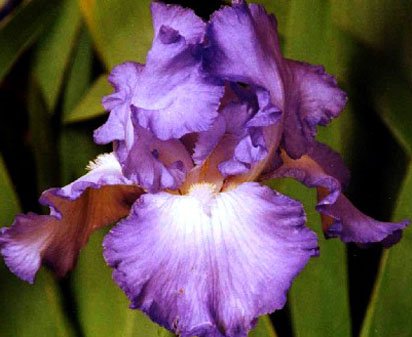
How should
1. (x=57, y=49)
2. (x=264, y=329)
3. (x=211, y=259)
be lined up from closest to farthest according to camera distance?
(x=211, y=259) < (x=264, y=329) < (x=57, y=49)

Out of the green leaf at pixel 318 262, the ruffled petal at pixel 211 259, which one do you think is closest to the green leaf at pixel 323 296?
the green leaf at pixel 318 262

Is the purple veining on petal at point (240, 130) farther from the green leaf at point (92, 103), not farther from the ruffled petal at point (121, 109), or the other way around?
the green leaf at point (92, 103)

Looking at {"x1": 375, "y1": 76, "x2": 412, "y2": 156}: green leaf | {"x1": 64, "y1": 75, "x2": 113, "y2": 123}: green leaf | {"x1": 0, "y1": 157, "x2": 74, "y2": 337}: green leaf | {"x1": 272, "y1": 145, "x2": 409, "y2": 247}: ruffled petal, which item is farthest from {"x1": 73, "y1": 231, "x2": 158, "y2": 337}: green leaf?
{"x1": 375, "y1": 76, "x2": 412, "y2": 156}: green leaf

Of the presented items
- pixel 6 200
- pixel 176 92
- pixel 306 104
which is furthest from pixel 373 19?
pixel 6 200

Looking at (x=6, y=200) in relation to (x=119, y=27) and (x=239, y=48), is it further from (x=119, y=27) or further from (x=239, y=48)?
(x=239, y=48)

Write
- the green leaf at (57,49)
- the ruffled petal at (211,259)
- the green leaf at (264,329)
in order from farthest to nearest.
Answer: the green leaf at (57,49)
the green leaf at (264,329)
the ruffled petal at (211,259)

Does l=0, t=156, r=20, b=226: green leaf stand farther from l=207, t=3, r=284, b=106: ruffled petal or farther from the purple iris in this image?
l=207, t=3, r=284, b=106: ruffled petal

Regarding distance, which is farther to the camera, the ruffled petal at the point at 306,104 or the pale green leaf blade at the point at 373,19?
the pale green leaf blade at the point at 373,19

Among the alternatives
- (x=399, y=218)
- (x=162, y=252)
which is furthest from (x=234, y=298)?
(x=399, y=218)
